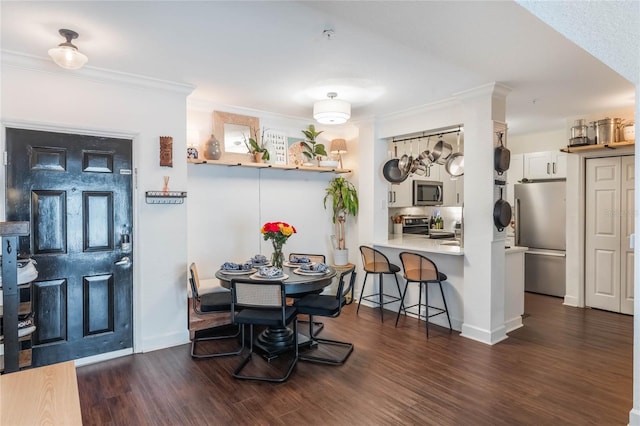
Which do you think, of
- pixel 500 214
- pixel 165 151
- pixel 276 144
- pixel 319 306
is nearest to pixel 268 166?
pixel 276 144

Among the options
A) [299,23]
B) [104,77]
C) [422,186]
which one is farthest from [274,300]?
[422,186]

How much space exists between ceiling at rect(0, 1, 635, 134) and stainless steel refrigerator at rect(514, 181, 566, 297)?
5.93ft

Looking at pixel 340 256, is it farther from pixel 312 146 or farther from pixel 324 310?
pixel 324 310

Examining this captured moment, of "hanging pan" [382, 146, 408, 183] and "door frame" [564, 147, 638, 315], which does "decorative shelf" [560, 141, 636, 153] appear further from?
"hanging pan" [382, 146, 408, 183]

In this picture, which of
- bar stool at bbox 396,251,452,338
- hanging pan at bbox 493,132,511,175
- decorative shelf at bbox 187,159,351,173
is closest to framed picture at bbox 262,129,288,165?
decorative shelf at bbox 187,159,351,173

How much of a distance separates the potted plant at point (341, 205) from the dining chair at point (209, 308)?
1830 mm

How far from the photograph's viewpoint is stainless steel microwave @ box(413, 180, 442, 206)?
247 inches

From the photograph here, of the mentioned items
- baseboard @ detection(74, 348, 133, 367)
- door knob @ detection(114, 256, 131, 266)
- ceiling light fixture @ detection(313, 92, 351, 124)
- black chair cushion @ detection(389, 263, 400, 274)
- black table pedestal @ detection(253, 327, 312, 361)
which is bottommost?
baseboard @ detection(74, 348, 133, 367)

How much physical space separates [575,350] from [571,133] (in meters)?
2.89

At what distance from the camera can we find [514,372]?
3.06 meters

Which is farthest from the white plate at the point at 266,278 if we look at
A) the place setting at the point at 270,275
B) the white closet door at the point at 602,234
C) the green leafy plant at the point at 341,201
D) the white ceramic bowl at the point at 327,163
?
the white closet door at the point at 602,234

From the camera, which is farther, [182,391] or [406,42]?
[182,391]

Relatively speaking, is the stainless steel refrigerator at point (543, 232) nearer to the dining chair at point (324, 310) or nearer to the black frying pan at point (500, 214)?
the black frying pan at point (500, 214)

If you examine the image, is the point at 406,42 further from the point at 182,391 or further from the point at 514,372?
the point at 182,391
